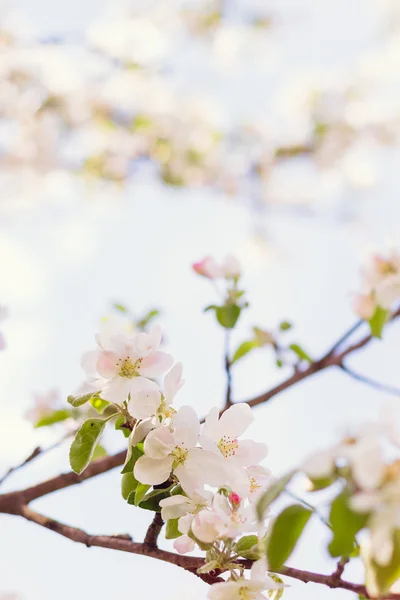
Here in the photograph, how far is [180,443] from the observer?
556 mm

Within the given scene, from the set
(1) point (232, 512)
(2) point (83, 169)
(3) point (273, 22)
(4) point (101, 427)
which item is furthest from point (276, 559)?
(3) point (273, 22)

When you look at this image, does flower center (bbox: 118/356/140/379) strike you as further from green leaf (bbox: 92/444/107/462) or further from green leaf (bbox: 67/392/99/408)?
green leaf (bbox: 92/444/107/462)

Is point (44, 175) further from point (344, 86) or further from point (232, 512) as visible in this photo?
point (232, 512)

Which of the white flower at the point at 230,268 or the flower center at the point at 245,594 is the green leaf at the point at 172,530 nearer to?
the flower center at the point at 245,594

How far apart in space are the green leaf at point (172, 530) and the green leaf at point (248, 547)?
0.21 feet

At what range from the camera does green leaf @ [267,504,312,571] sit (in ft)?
1.44

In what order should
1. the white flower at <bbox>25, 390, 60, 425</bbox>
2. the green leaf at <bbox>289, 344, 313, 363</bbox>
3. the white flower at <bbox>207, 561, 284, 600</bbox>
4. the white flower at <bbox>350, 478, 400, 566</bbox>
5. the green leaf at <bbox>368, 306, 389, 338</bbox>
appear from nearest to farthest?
the white flower at <bbox>350, 478, 400, 566</bbox>
the white flower at <bbox>207, 561, 284, 600</bbox>
the green leaf at <bbox>368, 306, 389, 338</bbox>
the green leaf at <bbox>289, 344, 313, 363</bbox>
the white flower at <bbox>25, 390, 60, 425</bbox>

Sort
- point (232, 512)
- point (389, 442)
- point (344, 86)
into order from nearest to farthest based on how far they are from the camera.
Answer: point (389, 442)
point (232, 512)
point (344, 86)

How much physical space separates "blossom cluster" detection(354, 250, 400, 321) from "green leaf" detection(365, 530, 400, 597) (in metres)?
0.67

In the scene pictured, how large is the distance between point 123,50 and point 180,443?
300 cm

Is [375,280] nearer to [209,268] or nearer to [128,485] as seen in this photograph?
[209,268]

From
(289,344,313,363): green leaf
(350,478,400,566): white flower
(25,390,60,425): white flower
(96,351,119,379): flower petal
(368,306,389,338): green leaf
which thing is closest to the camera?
(350,478,400,566): white flower

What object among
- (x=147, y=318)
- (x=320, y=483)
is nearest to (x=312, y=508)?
(x=320, y=483)

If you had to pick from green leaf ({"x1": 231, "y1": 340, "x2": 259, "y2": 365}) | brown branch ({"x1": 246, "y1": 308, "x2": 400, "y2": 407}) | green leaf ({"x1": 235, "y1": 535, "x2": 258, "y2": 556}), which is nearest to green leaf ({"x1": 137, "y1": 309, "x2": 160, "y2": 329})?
green leaf ({"x1": 231, "y1": 340, "x2": 259, "y2": 365})
